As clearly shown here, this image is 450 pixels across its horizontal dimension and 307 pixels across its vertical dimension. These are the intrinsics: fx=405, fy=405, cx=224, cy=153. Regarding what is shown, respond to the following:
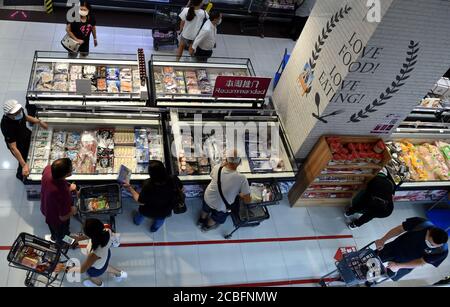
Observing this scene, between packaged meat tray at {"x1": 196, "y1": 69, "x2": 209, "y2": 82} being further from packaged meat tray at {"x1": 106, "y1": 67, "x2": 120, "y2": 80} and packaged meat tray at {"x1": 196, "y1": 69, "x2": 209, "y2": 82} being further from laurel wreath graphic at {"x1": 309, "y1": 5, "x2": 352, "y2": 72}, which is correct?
laurel wreath graphic at {"x1": 309, "y1": 5, "x2": 352, "y2": 72}

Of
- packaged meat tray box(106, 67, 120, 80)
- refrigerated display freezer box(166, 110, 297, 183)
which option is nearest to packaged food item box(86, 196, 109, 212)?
refrigerated display freezer box(166, 110, 297, 183)

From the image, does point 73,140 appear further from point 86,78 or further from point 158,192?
point 158,192

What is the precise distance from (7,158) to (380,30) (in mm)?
5873

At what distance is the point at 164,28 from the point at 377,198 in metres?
5.86

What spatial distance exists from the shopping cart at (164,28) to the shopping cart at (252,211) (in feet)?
14.7

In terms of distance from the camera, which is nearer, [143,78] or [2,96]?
[143,78]

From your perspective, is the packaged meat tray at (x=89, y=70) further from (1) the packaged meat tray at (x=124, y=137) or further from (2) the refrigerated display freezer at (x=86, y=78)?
(1) the packaged meat tray at (x=124, y=137)

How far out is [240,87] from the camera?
21.8 feet

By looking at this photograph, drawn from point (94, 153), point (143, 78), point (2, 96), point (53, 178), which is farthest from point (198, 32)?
point (53, 178)

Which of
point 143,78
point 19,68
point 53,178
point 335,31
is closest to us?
point 53,178

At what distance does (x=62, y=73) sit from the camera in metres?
6.82

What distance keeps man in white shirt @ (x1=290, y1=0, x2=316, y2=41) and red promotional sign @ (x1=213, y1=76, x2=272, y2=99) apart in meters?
4.46

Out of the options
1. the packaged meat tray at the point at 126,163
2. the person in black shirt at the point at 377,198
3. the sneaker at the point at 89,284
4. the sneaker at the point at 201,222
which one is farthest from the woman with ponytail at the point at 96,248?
the person in black shirt at the point at 377,198

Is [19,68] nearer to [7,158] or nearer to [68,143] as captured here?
[7,158]
